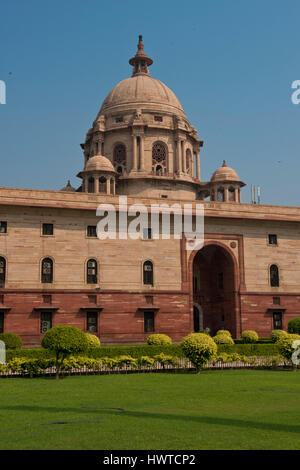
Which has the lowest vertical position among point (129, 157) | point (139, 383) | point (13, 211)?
point (139, 383)

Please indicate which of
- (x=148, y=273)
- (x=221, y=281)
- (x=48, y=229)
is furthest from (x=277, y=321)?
(x=48, y=229)

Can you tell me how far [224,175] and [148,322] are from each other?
1856 cm

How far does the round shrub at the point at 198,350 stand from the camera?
20297 millimetres

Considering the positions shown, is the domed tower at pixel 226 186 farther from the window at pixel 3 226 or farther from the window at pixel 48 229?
the window at pixel 3 226

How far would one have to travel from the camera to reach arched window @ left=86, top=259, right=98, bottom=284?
110 feet

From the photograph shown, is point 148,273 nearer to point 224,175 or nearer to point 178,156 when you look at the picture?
point 224,175

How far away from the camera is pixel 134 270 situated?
113 feet

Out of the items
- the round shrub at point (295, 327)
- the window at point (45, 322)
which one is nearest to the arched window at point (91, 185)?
the window at point (45, 322)

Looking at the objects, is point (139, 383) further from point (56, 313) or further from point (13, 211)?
point (13, 211)

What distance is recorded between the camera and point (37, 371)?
19.7 m

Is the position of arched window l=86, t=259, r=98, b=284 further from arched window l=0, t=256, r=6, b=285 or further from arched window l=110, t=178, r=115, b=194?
arched window l=110, t=178, r=115, b=194
